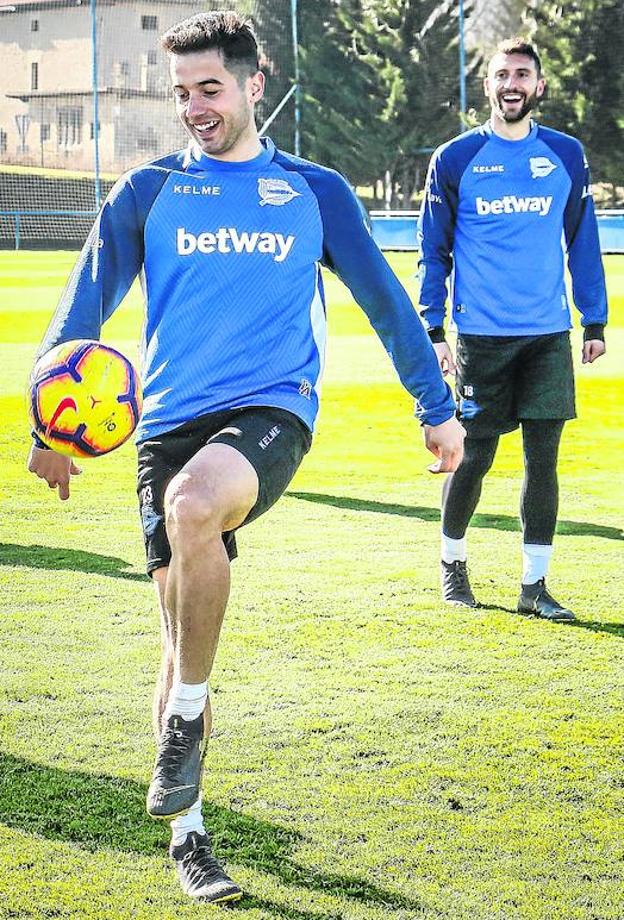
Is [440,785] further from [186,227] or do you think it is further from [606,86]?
[606,86]

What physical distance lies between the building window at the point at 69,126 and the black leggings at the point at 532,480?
133ft

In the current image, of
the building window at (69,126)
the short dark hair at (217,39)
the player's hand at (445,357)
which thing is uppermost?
the short dark hair at (217,39)

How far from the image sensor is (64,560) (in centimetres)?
705

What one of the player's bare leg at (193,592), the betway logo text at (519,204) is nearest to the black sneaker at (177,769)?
the player's bare leg at (193,592)

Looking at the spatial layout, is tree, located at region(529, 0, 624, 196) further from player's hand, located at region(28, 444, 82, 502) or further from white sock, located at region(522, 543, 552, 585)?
player's hand, located at region(28, 444, 82, 502)

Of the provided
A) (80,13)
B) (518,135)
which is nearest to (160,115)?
(80,13)

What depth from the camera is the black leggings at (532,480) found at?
20.4ft

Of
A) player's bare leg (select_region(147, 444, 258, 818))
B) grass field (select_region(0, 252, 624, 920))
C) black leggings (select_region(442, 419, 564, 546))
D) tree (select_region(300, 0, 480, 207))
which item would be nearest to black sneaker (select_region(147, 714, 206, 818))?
player's bare leg (select_region(147, 444, 258, 818))

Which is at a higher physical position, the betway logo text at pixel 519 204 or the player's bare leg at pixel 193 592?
the betway logo text at pixel 519 204

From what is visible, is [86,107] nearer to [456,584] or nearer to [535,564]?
[456,584]

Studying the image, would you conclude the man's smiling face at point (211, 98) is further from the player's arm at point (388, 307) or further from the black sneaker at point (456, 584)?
the black sneaker at point (456, 584)

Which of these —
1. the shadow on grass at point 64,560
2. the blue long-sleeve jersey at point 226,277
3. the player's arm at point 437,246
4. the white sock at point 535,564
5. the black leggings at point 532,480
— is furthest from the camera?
the shadow on grass at point 64,560

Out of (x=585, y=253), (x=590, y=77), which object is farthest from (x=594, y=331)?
(x=590, y=77)

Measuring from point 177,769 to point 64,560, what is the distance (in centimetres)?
378
